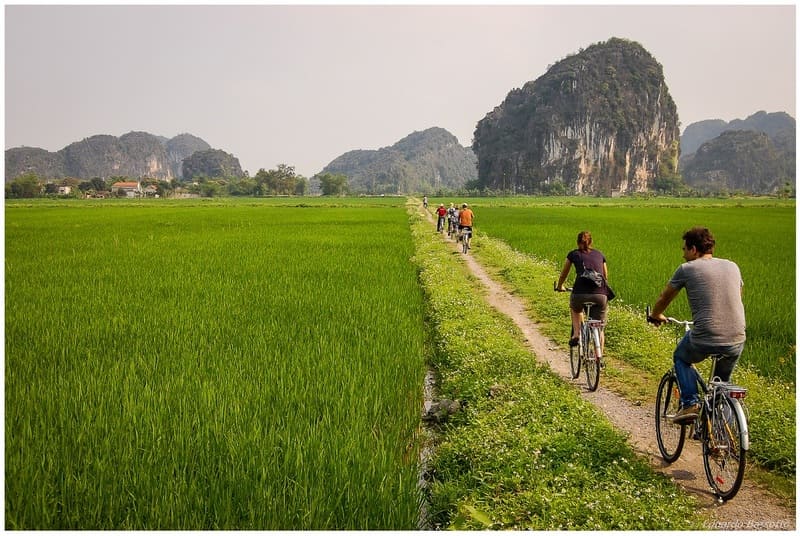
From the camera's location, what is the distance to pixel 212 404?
3.98m

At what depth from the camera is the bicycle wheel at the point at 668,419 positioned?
11.9 ft

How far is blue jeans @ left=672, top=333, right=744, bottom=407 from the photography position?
3.17m

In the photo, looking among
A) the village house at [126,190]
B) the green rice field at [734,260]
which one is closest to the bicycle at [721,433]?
the green rice field at [734,260]

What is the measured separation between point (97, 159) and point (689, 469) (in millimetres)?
201536

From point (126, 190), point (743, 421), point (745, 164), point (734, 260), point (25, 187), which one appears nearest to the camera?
point (743, 421)

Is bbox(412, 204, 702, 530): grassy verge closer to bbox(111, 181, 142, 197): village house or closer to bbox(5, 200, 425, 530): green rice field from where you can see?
bbox(5, 200, 425, 530): green rice field

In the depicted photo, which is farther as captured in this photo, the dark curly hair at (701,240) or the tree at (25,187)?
the tree at (25,187)

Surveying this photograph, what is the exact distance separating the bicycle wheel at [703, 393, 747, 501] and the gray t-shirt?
348 millimetres

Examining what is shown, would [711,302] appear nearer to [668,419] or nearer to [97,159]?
[668,419]

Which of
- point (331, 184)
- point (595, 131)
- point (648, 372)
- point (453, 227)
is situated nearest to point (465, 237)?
point (453, 227)

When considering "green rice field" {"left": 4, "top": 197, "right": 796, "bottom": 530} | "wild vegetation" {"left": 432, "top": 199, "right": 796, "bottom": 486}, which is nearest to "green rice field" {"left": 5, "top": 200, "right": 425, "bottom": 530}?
"green rice field" {"left": 4, "top": 197, "right": 796, "bottom": 530}

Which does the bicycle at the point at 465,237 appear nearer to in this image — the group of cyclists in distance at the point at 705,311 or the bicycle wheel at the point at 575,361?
the bicycle wheel at the point at 575,361

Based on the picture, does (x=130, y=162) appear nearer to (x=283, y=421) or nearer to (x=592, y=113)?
(x=592, y=113)

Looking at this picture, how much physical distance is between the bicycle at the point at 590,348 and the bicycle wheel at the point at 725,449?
57.7 inches
